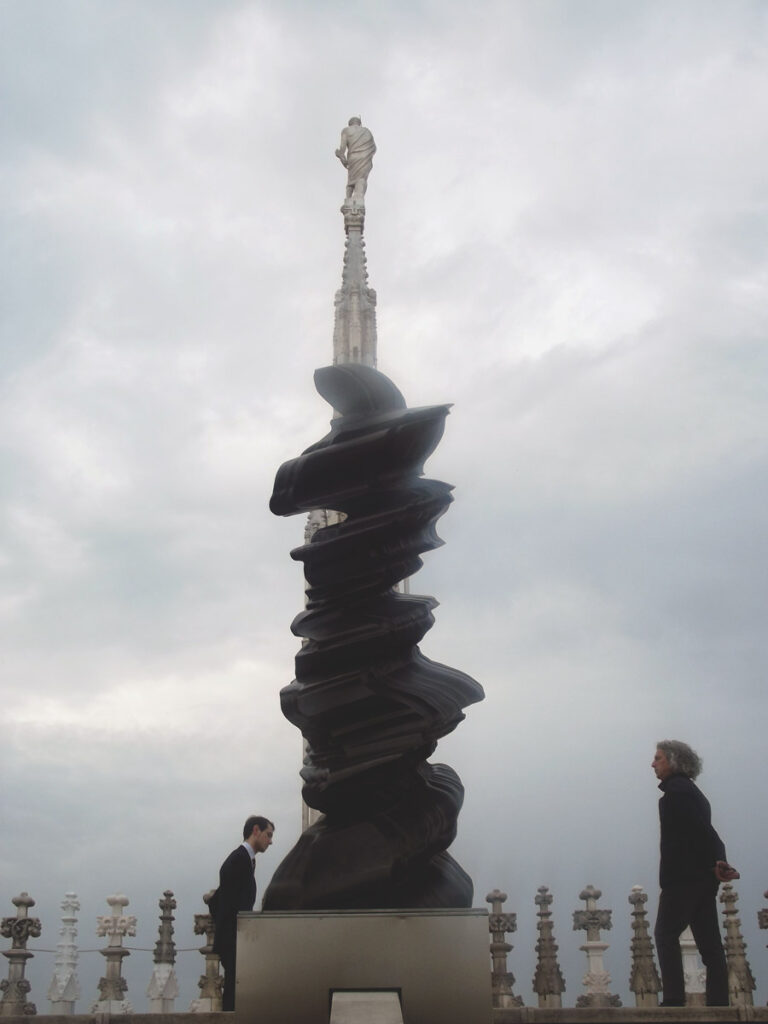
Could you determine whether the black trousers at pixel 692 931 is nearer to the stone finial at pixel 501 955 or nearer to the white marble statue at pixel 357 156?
the stone finial at pixel 501 955

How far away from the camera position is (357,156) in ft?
104

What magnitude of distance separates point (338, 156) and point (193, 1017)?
94.9ft

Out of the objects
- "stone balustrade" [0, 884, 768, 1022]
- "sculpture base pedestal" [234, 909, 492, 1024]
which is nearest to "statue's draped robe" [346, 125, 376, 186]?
"stone balustrade" [0, 884, 768, 1022]

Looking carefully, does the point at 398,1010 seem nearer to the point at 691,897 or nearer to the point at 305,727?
the point at 305,727

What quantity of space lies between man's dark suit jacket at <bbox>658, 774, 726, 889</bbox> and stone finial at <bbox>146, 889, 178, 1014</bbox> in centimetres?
1359

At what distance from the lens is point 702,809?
18.7 feet

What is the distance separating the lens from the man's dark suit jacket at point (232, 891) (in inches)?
258

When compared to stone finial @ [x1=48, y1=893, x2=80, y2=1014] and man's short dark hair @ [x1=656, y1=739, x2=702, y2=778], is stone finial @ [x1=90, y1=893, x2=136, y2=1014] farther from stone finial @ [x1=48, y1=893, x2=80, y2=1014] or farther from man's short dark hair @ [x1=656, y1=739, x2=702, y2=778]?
man's short dark hair @ [x1=656, y1=739, x2=702, y2=778]

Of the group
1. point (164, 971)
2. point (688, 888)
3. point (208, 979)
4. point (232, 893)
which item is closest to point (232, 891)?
point (232, 893)

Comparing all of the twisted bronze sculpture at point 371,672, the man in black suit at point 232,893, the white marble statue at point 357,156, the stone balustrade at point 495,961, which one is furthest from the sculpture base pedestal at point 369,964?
the white marble statue at point 357,156

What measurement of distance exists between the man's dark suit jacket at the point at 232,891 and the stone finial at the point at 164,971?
38.9ft

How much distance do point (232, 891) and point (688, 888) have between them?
271cm

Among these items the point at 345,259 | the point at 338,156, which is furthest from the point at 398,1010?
the point at 338,156

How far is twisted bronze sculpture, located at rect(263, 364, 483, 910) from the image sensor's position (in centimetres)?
530
